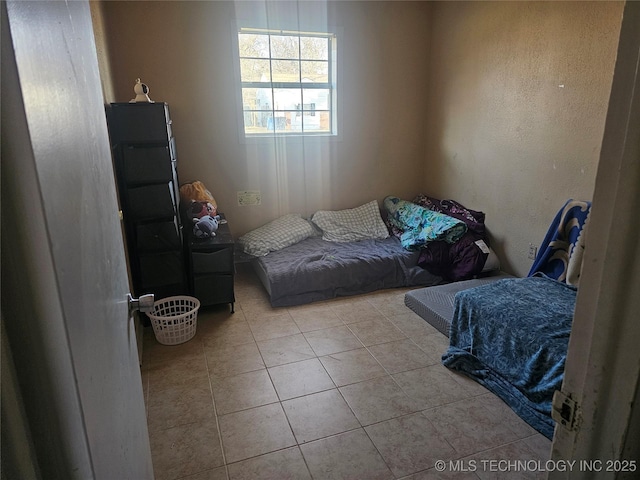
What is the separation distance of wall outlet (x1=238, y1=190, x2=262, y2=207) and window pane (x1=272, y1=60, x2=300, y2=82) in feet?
3.48

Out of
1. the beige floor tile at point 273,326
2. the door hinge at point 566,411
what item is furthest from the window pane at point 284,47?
the door hinge at point 566,411

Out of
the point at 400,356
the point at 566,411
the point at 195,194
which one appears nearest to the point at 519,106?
the point at 400,356

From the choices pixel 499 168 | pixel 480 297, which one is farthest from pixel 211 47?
pixel 480 297

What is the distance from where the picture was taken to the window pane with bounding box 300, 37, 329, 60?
385 centimetres

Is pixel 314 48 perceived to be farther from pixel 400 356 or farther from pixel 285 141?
pixel 400 356

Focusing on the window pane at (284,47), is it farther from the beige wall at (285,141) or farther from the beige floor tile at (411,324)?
the beige floor tile at (411,324)

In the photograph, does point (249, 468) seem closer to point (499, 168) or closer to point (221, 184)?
point (221, 184)

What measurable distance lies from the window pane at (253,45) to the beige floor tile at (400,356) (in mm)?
2754

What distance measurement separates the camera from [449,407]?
80.3 inches

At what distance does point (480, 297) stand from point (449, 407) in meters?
0.66

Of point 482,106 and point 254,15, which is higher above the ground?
point 254,15

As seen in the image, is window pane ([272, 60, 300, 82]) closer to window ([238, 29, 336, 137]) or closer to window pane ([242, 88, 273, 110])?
window ([238, 29, 336, 137])

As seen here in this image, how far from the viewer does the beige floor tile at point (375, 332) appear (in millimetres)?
2676

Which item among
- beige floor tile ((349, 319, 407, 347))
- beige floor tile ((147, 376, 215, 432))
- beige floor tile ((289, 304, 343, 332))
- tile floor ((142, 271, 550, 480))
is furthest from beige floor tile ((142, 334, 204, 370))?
beige floor tile ((349, 319, 407, 347))
